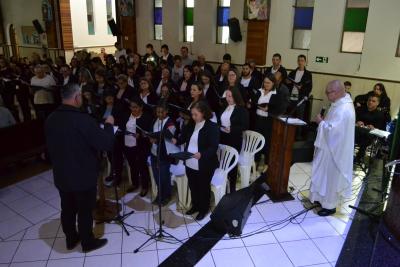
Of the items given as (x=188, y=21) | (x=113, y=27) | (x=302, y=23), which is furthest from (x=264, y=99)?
(x=113, y=27)

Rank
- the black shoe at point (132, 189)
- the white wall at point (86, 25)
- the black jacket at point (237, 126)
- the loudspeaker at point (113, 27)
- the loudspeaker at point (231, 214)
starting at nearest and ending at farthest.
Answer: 1. the loudspeaker at point (231, 214)
2. the black jacket at point (237, 126)
3. the black shoe at point (132, 189)
4. the loudspeaker at point (113, 27)
5. the white wall at point (86, 25)

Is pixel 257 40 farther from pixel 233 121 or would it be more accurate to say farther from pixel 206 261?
pixel 206 261

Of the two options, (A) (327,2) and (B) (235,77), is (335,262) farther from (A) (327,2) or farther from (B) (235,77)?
(A) (327,2)

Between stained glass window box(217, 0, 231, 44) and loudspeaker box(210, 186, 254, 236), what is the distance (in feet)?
19.7

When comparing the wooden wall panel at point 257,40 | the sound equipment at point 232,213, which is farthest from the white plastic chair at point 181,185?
the wooden wall panel at point 257,40

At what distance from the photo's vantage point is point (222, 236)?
12.0ft

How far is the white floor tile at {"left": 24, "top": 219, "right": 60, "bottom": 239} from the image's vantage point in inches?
144

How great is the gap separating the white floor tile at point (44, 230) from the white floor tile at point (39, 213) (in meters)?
0.13

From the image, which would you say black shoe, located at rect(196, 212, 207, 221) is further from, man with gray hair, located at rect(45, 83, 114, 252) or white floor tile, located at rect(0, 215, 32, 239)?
white floor tile, located at rect(0, 215, 32, 239)

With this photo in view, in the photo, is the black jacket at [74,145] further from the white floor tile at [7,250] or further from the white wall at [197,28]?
the white wall at [197,28]

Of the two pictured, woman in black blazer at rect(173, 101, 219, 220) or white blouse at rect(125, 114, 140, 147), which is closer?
woman in black blazer at rect(173, 101, 219, 220)

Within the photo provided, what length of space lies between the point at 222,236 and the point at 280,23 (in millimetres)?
5688

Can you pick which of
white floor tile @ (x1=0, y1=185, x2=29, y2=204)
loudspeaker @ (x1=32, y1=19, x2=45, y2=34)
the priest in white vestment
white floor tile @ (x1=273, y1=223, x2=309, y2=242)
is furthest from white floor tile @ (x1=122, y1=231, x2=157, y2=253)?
loudspeaker @ (x1=32, y1=19, x2=45, y2=34)

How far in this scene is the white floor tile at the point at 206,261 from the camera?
323 cm
